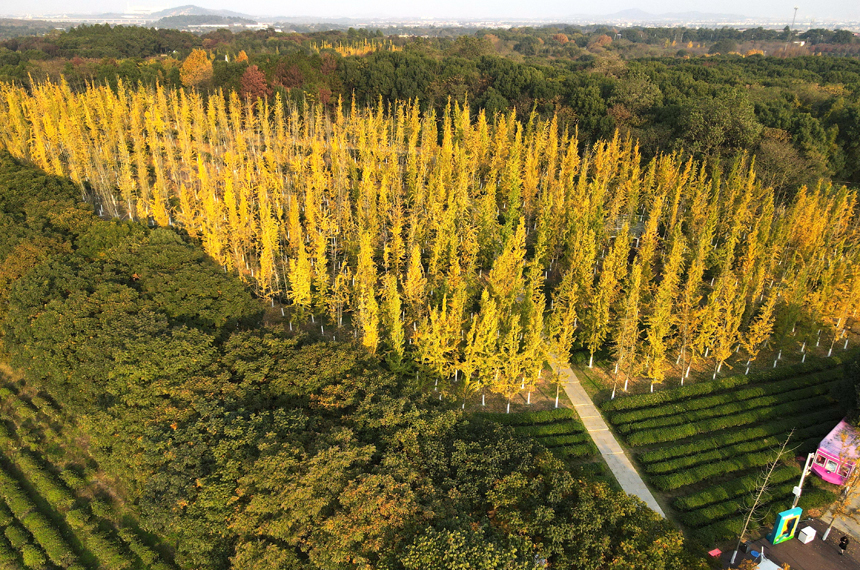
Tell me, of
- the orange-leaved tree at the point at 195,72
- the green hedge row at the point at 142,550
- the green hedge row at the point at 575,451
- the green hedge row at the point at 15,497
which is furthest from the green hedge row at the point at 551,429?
the orange-leaved tree at the point at 195,72

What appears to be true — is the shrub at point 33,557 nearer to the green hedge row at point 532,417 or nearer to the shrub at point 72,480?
the shrub at point 72,480

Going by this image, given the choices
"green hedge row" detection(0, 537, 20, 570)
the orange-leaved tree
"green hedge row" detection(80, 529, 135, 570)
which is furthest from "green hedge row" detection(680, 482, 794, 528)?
the orange-leaved tree

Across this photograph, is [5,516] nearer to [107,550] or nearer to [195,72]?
[107,550]

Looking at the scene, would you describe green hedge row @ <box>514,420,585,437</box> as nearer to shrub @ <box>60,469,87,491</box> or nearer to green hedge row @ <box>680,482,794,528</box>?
green hedge row @ <box>680,482,794,528</box>

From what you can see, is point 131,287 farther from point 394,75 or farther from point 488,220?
point 394,75

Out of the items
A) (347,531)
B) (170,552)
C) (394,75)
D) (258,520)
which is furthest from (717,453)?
(394,75)

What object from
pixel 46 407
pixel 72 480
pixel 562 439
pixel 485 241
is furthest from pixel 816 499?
pixel 46 407
